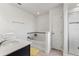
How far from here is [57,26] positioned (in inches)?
117

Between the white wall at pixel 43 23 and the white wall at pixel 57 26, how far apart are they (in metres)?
0.79

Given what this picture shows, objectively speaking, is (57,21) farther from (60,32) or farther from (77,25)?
(77,25)

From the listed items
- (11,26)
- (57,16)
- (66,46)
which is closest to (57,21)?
(57,16)

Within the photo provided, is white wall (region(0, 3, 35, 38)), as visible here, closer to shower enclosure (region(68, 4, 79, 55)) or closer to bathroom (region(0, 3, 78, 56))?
bathroom (region(0, 3, 78, 56))

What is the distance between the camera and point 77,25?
221 cm

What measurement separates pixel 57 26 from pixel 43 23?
1.29 metres

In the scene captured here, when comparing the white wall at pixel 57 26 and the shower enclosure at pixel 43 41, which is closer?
the shower enclosure at pixel 43 41

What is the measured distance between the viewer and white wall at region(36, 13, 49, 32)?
4.00m

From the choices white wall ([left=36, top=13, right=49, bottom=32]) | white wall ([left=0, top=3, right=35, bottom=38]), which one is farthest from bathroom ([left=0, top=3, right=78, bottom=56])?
white wall ([left=36, top=13, right=49, bottom=32])

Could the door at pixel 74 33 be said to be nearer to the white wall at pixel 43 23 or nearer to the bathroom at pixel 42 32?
the bathroom at pixel 42 32

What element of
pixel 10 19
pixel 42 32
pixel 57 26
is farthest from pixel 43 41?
pixel 10 19

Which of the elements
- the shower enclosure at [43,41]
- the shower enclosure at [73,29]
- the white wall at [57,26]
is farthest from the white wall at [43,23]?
the shower enclosure at [73,29]

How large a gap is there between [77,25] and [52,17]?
3.95 feet

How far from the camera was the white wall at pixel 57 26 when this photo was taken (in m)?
2.86
